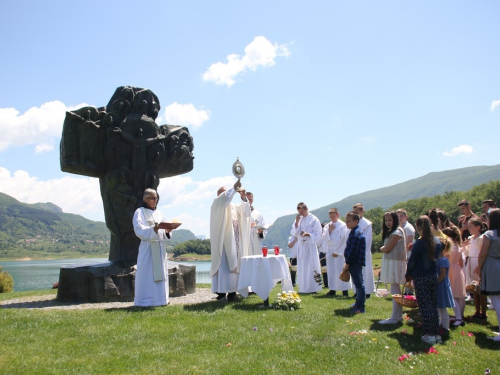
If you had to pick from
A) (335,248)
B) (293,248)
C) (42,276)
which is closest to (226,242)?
(335,248)

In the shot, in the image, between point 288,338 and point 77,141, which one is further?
point 77,141

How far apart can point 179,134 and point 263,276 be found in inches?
224

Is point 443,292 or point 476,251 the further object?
point 476,251

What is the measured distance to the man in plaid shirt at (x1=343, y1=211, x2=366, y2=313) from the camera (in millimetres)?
7875

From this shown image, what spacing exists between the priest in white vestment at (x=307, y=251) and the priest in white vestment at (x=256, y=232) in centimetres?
112

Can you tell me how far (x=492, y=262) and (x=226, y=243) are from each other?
5393 millimetres

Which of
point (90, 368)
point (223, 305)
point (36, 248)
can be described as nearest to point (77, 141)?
point (223, 305)

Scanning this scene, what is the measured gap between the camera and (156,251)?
345 inches

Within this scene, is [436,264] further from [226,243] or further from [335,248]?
[335,248]

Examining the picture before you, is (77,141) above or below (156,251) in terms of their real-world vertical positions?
above

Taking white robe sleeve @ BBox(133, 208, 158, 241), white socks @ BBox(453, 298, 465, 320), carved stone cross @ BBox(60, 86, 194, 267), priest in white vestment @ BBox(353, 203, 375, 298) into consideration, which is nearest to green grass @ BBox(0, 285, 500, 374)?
white socks @ BBox(453, 298, 465, 320)

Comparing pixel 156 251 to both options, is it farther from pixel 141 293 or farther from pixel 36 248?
pixel 36 248

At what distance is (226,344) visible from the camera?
18.1 ft

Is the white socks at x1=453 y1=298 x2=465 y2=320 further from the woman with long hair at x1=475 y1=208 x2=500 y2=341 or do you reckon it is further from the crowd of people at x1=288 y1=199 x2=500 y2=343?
the woman with long hair at x1=475 y1=208 x2=500 y2=341
